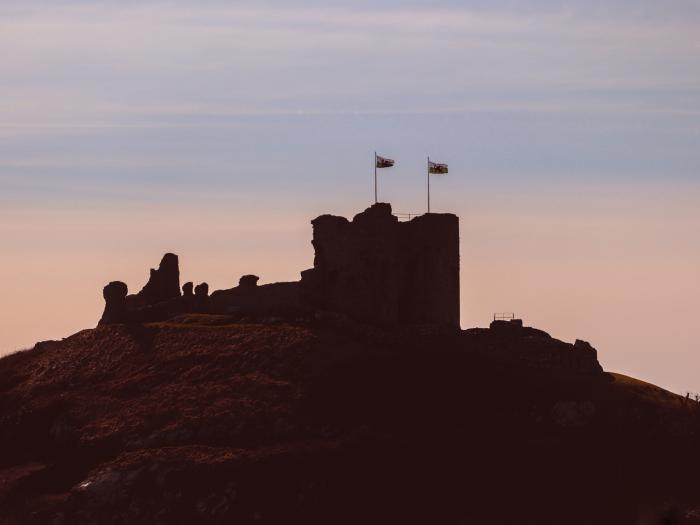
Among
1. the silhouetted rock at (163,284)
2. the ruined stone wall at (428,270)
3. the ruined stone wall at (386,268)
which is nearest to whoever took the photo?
the ruined stone wall at (386,268)

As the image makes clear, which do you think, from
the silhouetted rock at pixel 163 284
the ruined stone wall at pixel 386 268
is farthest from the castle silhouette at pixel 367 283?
the silhouetted rock at pixel 163 284

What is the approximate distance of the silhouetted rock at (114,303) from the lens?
180250mm

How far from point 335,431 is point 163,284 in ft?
119

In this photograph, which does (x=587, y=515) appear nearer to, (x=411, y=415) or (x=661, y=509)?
(x=661, y=509)

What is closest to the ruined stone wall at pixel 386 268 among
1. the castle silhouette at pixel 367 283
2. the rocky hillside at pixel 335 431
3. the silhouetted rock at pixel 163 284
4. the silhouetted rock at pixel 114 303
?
the castle silhouette at pixel 367 283

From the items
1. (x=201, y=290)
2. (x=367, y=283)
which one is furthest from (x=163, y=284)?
(x=367, y=283)

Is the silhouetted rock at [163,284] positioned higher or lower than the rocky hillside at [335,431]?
higher

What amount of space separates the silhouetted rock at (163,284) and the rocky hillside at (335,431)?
8783mm

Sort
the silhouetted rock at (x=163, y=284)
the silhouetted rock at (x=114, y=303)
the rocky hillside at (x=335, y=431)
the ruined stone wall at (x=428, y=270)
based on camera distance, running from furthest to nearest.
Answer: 1. the silhouetted rock at (x=163, y=284)
2. the silhouetted rock at (x=114, y=303)
3. the ruined stone wall at (x=428, y=270)
4. the rocky hillside at (x=335, y=431)

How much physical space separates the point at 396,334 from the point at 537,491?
81.4ft

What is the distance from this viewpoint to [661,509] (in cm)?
14538

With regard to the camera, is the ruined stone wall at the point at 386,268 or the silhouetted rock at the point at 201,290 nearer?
the ruined stone wall at the point at 386,268

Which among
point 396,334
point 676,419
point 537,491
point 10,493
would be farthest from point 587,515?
point 10,493

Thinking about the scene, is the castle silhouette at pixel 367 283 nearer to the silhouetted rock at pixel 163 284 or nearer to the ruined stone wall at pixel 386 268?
the ruined stone wall at pixel 386 268
